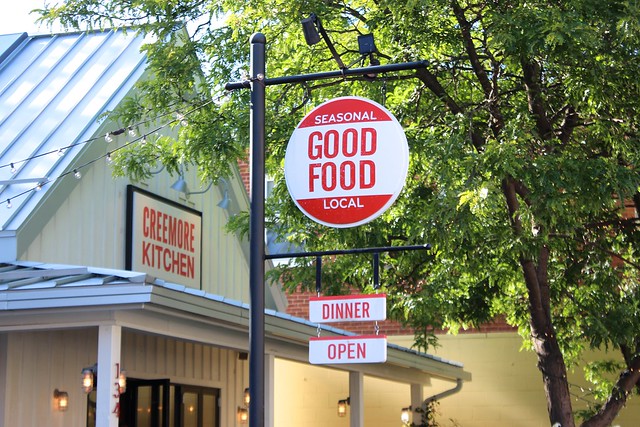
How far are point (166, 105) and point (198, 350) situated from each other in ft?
13.8

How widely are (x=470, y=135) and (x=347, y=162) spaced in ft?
14.0

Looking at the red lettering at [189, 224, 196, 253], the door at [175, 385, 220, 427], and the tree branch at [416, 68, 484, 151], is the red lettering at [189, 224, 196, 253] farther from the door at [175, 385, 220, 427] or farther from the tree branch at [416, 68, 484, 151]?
the tree branch at [416, 68, 484, 151]

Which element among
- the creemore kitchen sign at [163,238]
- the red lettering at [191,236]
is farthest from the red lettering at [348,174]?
the red lettering at [191,236]

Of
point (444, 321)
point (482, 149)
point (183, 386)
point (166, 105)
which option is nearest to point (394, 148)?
point (482, 149)

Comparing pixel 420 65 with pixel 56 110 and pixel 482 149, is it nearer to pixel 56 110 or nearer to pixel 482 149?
pixel 482 149

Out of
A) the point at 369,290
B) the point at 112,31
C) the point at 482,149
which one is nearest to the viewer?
the point at 482,149

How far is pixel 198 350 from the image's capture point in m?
15.2

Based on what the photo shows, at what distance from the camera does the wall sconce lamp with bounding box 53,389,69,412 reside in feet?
38.1

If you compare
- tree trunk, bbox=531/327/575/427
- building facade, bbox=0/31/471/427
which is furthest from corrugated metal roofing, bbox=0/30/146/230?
tree trunk, bbox=531/327/575/427

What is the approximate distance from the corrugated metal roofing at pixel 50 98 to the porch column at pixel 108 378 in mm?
2689

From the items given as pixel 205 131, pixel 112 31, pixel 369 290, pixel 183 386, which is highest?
pixel 112 31

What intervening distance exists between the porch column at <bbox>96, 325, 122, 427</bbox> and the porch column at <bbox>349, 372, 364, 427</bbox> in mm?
6942

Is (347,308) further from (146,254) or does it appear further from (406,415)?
(406,415)

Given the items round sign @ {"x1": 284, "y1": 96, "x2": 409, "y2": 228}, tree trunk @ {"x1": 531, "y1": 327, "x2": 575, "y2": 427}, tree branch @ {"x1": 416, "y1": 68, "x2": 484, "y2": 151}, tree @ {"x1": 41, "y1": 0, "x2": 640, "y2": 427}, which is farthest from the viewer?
tree trunk @ {"x1": 531, "y1": 327, "x2": 575, "y2": 427}
